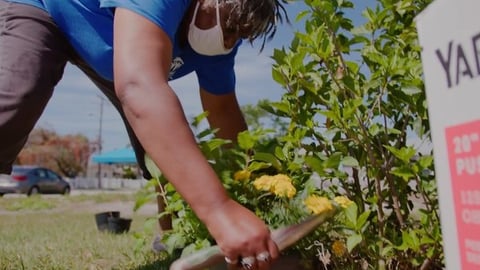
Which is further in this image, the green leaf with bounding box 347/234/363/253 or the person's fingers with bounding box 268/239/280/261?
the green leaf with bounding box 347/234/363/253

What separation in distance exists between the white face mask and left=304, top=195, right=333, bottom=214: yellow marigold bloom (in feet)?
2.05

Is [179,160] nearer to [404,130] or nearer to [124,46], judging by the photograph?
[124,46]

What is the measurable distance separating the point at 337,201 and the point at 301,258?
26cm

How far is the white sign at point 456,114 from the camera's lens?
0.78 meters

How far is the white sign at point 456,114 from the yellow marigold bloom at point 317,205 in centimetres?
50

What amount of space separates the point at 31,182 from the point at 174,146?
64.6 ft

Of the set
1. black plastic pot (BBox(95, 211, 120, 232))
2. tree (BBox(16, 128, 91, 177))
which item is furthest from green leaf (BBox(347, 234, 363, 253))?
tree (BBox(16, 128, 91, 177))

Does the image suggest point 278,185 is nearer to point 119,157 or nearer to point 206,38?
point 206,38

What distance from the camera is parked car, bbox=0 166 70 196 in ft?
60.6

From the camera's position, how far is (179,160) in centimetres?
121

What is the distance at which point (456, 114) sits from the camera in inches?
32.3

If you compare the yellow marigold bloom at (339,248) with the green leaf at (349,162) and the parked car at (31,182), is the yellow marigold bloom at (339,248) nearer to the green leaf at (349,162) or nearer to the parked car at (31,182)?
the green leaf at (349,162)

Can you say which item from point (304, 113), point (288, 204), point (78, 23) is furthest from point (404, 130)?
point (78, 23)

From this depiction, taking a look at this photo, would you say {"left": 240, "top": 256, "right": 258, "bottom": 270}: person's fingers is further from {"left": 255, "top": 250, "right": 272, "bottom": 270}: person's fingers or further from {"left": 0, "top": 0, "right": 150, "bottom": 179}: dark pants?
{"left": 0, "top": 0, "right": 150, "bottom": 179}: dark pants
